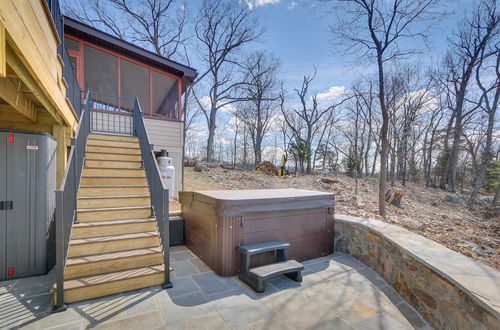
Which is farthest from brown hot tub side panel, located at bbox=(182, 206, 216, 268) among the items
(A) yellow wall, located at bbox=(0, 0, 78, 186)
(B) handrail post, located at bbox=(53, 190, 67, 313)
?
(A) yellow wall, located at bbox=(0, 0, 78, 186)

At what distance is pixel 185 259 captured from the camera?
374 cm

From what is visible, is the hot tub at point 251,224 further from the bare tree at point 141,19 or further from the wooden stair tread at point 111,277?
the bare tree at point 141,19

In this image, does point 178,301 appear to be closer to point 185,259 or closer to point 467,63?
point 185,259

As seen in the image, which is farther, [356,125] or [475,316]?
[356,125]

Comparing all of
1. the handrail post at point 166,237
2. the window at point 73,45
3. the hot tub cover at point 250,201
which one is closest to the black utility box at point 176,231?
the hot tub cover at point 250,201

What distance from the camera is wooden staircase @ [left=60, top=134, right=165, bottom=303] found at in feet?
8.95

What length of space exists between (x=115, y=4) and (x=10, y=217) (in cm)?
1514

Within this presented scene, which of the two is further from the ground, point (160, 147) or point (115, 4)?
point (115, 4)

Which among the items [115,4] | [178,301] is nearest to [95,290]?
[178,301]

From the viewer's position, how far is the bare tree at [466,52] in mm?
11547

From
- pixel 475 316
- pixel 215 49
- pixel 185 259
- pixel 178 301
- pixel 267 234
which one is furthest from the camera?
pixel 215 49

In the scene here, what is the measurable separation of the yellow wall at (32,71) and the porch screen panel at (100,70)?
3923mm

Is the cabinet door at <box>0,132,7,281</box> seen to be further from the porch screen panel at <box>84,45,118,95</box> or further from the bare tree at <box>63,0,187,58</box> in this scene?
the bare tree at <box>63,0,187,58</box>

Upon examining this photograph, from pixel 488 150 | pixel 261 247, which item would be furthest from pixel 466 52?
pixel 261 247
